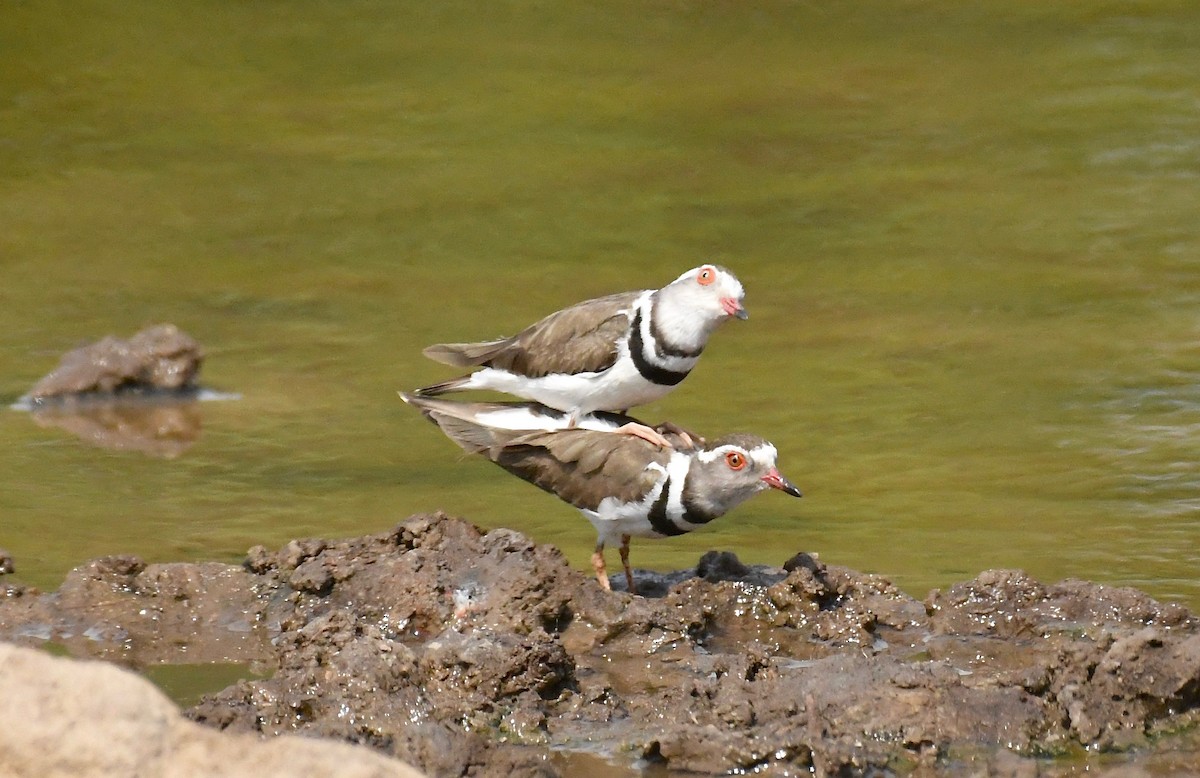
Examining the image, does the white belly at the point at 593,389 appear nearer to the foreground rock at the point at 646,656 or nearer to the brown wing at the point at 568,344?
the brown wing at the point at 568,344

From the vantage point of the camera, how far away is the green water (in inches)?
399

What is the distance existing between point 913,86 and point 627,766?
554 inches

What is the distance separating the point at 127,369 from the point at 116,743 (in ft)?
27.2

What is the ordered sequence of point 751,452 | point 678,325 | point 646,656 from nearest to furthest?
point 646,656 → point 751,452 → point 678,325

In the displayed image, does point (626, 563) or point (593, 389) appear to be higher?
point (593, 389)

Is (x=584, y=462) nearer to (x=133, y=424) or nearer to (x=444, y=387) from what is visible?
(x=444, y=387)

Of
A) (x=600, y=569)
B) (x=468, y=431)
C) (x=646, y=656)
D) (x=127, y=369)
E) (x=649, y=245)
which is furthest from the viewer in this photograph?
(x=649, y=245)

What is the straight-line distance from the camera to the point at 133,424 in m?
12.0

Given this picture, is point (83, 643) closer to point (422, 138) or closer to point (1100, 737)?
point (1100, 737)

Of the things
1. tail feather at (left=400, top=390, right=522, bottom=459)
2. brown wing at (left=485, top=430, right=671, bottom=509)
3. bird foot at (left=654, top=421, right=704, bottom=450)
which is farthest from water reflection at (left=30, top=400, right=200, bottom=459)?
bird foot at (left=654, top=421, right=704, bottom=450)

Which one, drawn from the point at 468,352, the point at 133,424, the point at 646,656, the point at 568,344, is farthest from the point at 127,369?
the point at 646,656

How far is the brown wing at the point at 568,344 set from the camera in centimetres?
832

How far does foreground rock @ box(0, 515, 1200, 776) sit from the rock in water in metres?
4.68

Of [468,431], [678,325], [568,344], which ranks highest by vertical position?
[678,325]
